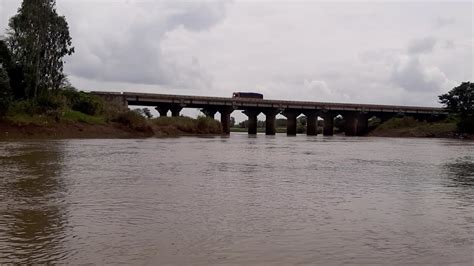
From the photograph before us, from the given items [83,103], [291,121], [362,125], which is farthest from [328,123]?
[83,103]

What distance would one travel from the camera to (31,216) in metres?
11.0

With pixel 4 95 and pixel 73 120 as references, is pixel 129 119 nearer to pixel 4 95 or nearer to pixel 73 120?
pixel 73 120

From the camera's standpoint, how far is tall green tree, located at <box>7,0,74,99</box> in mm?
64375

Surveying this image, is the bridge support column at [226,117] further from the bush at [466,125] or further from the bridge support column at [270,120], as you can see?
the bush at [466,125]

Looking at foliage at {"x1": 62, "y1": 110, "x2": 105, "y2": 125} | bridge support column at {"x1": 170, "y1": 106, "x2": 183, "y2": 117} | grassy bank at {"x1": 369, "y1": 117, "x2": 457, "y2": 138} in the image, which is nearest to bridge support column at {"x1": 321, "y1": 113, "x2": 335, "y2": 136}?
grassy bank at {"x1": 369, "y1": 117, "x2": 457, "y2": 138}

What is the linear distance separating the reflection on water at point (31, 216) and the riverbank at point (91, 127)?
132ft

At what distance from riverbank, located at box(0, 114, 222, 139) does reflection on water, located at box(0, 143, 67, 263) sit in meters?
40.2

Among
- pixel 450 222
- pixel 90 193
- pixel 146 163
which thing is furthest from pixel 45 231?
pixel 146 163

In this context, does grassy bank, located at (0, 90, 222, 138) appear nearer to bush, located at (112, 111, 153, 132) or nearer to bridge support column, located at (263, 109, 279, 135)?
bush, located at (112, 111, 153, 132)

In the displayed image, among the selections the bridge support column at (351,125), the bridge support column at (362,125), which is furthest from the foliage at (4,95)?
the bridge support column at (362,125)

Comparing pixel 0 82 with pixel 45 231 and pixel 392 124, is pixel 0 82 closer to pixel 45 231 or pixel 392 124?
pixel 45 231

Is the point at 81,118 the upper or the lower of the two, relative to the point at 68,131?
upper

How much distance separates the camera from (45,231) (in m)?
9.62

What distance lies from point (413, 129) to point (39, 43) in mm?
106777
